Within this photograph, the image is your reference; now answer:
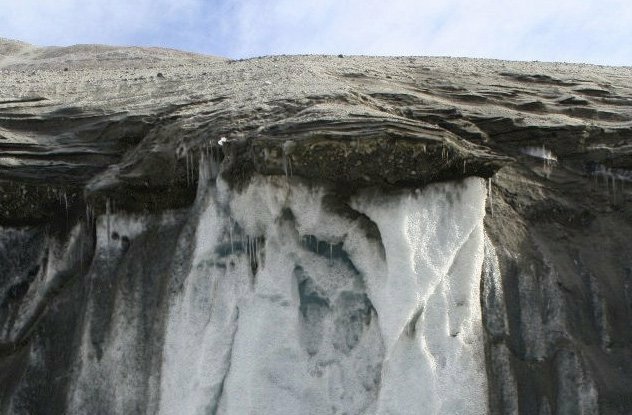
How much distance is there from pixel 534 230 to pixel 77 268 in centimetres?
635

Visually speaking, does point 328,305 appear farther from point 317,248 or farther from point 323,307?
point 317,248

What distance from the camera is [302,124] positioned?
34.0ft

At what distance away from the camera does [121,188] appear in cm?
1174

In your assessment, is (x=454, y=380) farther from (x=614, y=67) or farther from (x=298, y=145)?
(x=614, y=67)

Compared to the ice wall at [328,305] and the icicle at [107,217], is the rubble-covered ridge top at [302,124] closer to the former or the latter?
the icicle at [107,217]


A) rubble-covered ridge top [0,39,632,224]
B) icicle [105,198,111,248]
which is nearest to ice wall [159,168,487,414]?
rubble-covered ridge top [0,39,632,224]

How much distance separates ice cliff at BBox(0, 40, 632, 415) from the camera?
10359 millimetres

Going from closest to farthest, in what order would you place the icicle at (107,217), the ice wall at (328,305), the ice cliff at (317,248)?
the ice wall at (328,305)
the ice cliff at (317,248)
the icicle at (107,217)

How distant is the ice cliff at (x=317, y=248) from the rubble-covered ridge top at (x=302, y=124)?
35 mm

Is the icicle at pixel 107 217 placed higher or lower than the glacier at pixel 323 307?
higher

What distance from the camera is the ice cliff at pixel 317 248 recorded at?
1036 cm

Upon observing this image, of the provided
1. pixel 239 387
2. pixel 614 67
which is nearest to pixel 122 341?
pixel 239 387

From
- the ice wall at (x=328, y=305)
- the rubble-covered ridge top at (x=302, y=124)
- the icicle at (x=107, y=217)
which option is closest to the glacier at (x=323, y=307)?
the ice wall at (x=328, y=305)

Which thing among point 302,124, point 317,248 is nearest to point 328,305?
point 317,248
